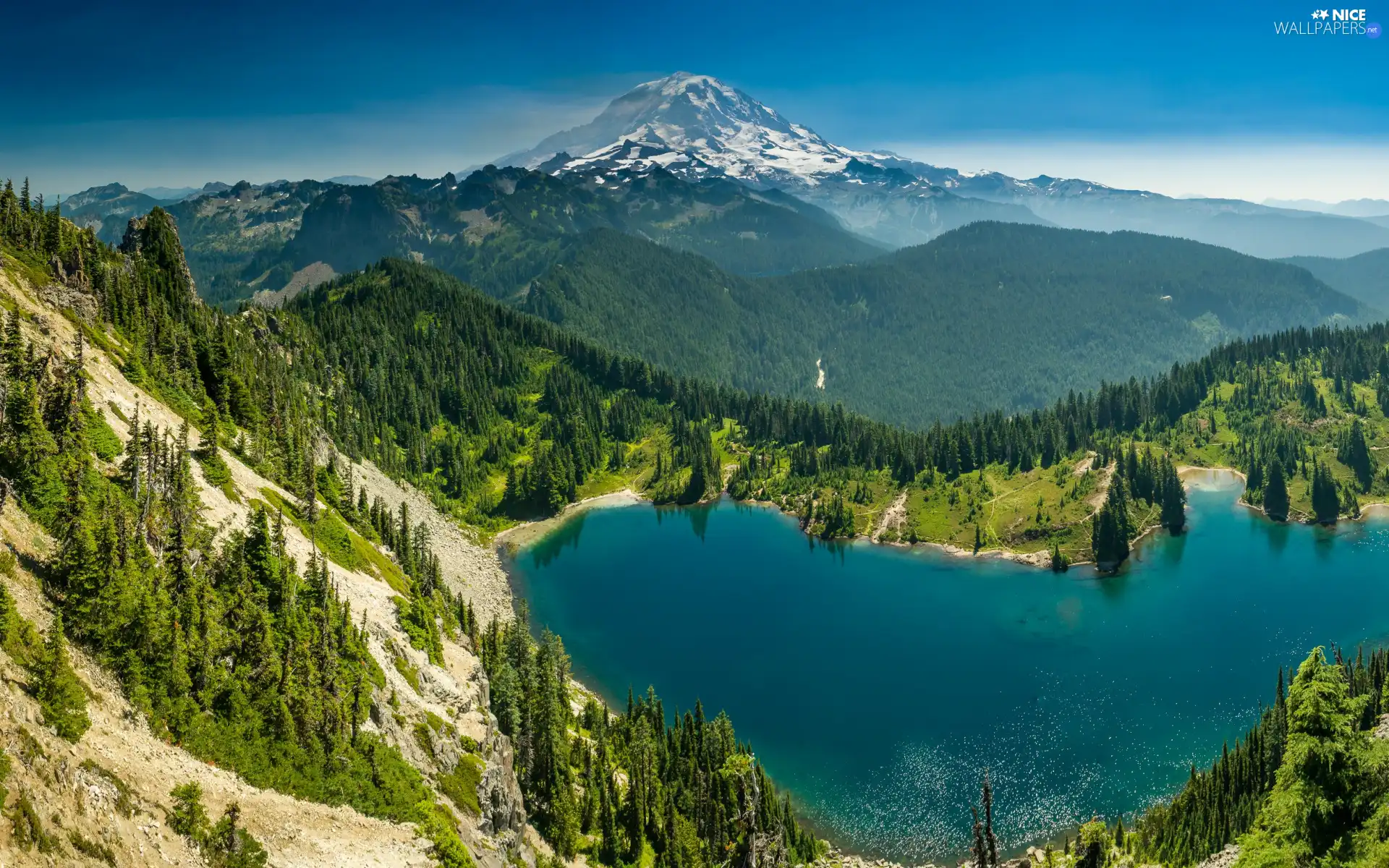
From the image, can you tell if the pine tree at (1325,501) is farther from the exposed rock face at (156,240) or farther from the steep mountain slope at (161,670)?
the exposed rock face at (156,240)

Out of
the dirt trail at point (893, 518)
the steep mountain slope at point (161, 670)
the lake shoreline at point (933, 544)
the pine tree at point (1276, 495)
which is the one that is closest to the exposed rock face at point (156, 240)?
the steep mountain slope at point (161, 670)

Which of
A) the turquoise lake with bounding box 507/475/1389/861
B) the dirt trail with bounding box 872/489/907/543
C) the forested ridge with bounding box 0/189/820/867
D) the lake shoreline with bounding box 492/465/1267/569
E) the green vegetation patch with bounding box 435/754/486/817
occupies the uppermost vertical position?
the forested ridge with bounding box 0/189/820/867

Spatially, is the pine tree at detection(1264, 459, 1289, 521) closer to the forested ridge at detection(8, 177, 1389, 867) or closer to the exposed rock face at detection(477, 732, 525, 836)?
the forested ridge at detection(8, 177, 1389, 867)

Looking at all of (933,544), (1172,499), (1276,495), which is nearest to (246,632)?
(933,544)

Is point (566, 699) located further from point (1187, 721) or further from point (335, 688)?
A: point (1187, 721)

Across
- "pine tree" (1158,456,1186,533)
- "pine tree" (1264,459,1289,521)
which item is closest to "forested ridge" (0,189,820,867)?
"pine tree" (1158,456,1186,533)

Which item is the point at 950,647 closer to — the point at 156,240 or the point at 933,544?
the point at 933,544

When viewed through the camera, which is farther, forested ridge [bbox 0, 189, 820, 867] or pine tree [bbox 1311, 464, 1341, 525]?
pine tree [bbox 1311, 464, 1341, 525]

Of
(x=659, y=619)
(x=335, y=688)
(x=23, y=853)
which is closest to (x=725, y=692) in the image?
(x=659, y=619)
